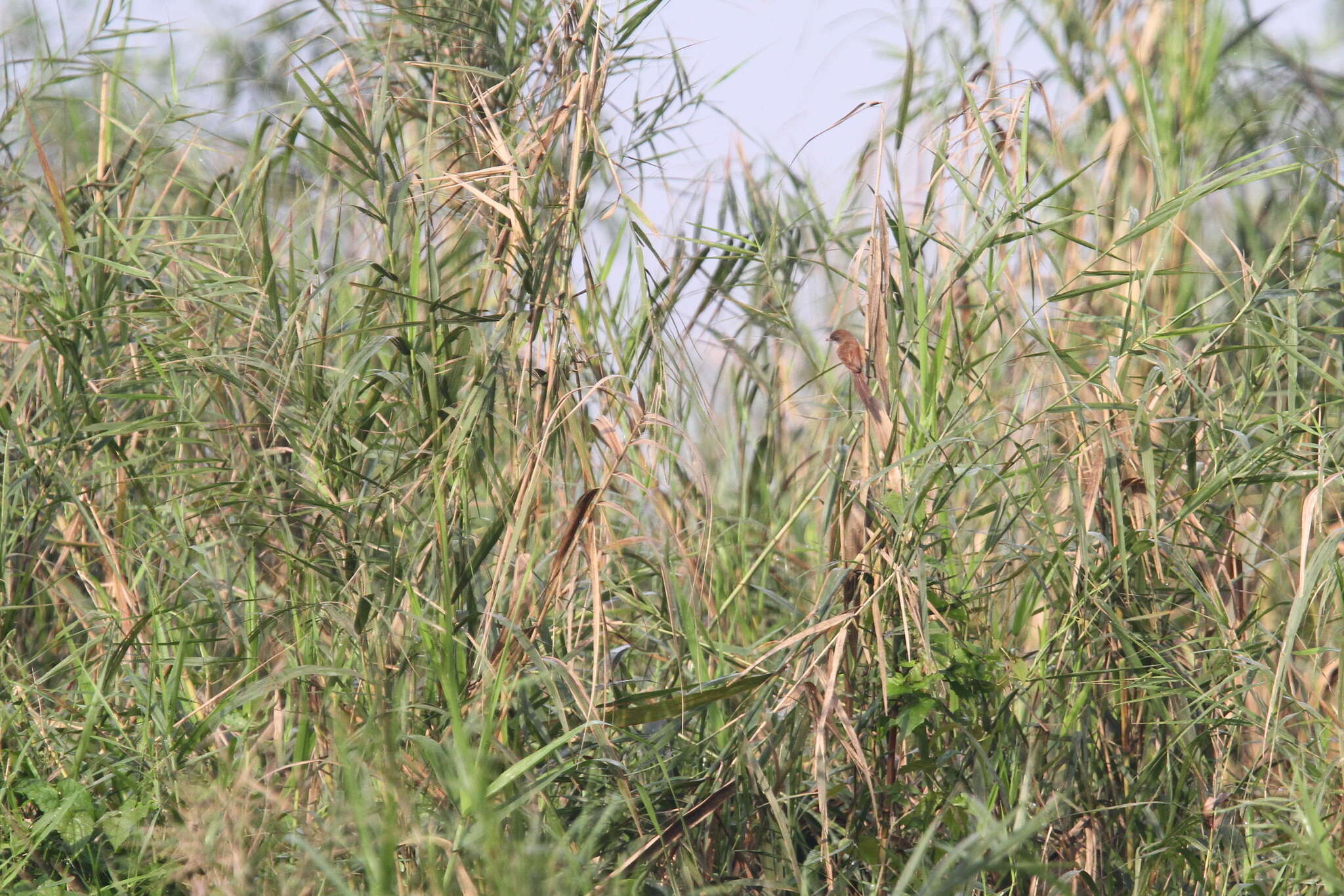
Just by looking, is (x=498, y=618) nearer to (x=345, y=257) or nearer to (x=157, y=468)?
(x=345, y=257)

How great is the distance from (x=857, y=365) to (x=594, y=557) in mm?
392

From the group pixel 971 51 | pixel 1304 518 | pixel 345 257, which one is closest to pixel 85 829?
pixel 345 257

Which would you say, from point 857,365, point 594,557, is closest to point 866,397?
point 857,365

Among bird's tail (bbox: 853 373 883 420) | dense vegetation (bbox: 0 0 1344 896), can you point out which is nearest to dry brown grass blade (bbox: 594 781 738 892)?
dense vegetation (bbox: 0 0 1344 896)

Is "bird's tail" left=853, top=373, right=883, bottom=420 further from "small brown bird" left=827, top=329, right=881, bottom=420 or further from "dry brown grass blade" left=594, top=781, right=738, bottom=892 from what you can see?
"dry brown grass blade" left=594, top=781, right=738, bottom=892

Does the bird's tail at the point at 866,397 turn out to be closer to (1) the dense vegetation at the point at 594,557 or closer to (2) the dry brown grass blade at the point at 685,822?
(1) the dense vegetation at the point at 594,557

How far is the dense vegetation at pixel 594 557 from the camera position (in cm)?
132

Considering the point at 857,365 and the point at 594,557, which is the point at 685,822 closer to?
the point at 594,557

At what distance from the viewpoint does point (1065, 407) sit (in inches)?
53.1

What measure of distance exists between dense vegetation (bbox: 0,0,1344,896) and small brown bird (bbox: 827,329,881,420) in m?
0.02

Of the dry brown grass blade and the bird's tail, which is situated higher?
the bird's tail

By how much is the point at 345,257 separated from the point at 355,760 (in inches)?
31.3

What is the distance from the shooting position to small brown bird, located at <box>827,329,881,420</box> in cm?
144

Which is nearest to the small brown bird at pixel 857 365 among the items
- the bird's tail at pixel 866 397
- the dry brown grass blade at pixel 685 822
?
the bird's tail at pixel 866 397
